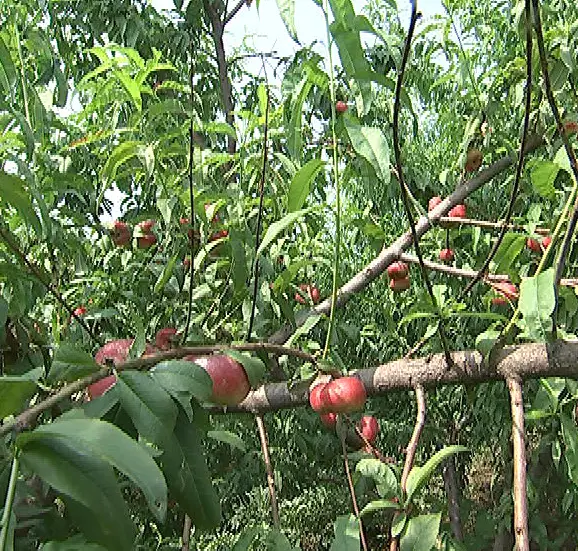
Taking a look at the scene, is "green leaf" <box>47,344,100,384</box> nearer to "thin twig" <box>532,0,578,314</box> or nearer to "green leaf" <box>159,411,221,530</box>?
"green leaf" <box>159,411,221,530</box>

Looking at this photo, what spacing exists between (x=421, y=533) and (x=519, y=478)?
0.49 ft

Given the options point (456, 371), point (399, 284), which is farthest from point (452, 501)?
point (456, 371)

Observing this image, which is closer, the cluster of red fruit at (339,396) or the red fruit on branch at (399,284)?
the cluster of red fruit at (339,396)

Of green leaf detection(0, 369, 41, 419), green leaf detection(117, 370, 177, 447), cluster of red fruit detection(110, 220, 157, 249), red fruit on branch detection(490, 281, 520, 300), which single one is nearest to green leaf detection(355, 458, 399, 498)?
red fruit on branch detection(490, 281, 520, 300)

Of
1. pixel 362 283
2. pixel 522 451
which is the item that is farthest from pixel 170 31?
pixel 522 451

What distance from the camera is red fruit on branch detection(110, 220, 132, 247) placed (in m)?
1.60

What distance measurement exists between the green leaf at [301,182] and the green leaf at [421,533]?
1.26 ft

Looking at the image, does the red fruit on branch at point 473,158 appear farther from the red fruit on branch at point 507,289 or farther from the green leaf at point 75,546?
the green leaf at point 75,546

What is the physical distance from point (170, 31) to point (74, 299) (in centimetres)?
123

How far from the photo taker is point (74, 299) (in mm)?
1656

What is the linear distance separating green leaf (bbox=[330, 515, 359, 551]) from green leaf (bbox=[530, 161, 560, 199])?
466 millimetres

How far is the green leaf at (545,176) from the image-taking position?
0.95 metres

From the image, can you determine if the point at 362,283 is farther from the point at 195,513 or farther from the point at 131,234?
the point at 195,513

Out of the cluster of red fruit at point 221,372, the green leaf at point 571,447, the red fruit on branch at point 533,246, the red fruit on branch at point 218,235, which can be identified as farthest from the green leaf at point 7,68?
the red fruit on branch at point 533,246
